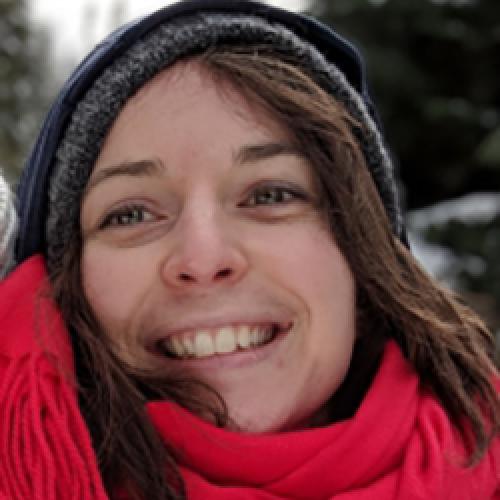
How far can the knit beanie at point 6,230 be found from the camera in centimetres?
167

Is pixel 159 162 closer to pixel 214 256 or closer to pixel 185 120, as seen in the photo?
pixel 185 120

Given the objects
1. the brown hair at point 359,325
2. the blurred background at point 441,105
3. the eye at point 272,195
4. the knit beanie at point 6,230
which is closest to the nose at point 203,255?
the eye at point 272,195

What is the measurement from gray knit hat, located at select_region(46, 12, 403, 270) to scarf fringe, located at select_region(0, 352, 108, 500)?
1.10ft

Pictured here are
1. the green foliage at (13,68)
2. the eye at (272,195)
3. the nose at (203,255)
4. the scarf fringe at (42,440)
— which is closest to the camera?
the scarf fringe at (42,440)

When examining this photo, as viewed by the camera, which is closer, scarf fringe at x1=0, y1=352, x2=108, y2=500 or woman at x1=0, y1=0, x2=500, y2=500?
scarf fringe at x1=0, y1=352, x2=108, y2=500

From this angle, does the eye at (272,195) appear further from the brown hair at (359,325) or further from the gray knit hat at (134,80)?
the gray knit hat at (134,80)

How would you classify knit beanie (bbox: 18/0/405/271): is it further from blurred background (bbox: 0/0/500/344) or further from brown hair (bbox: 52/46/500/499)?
blurred background (bbox: 0/0/500/344)

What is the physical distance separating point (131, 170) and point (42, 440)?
0.55 metres

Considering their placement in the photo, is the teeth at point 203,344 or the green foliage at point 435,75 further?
the green foliage at point 435,75

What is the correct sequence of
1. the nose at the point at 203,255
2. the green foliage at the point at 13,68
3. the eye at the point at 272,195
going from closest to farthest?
the nose at the point at 203,255 < the eye at the point at 272,195 < the green foliage at the point at 13,68

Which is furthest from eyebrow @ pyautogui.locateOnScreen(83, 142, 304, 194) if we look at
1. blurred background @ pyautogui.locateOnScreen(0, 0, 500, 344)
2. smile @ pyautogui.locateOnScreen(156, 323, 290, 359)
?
blurred background @ pyautogui.locateOnScreen(0, 0, 500, 344)

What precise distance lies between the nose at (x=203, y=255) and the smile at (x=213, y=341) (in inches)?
4.0

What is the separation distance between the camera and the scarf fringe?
1.33m

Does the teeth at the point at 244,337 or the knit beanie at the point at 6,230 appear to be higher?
the knit beanie at the point at 6,230
